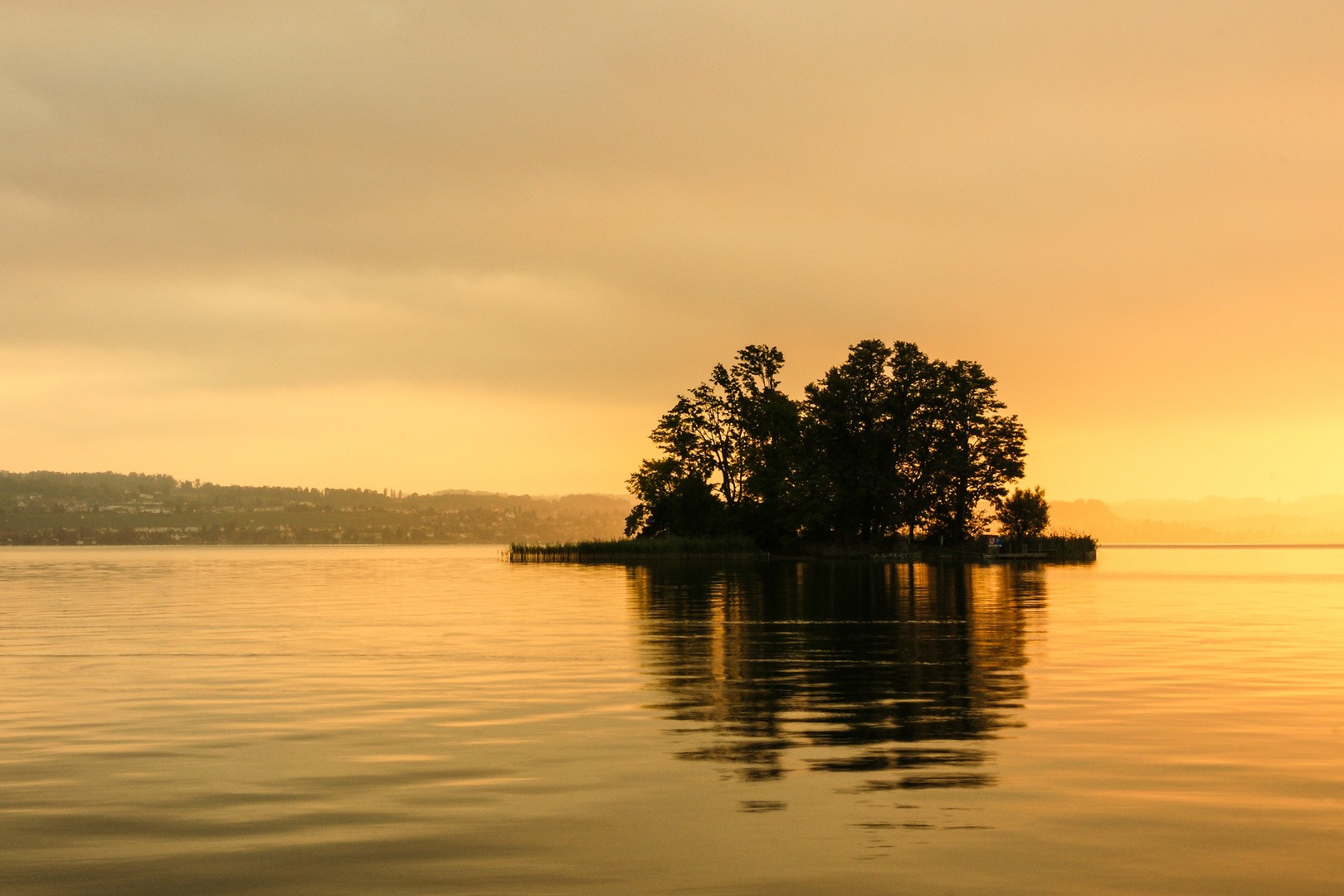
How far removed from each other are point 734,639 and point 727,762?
19.5 meters

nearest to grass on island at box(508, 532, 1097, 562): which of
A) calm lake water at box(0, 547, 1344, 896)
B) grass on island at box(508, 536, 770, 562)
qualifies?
grass on island at box(508, 536, 770, 562)

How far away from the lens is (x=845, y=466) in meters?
141

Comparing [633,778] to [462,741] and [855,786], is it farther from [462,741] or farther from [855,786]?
[462,741]

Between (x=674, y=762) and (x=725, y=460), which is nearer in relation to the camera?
(x=674, y=762)

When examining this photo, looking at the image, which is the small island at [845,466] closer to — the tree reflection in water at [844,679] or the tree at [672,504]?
the tree at [672,504]

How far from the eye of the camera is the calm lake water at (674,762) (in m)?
10.5

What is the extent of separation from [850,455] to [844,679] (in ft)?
Answer: 387

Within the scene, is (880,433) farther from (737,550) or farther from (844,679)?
(844,679)

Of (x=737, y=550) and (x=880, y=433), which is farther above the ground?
(x=880, y=433)

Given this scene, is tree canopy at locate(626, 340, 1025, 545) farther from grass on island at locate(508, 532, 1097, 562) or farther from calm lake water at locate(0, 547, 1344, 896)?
calm lake water at locate(0, 547, 1344, 896)

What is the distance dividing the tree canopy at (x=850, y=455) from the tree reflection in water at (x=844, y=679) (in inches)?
3157

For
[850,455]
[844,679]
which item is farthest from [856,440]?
[844,679]

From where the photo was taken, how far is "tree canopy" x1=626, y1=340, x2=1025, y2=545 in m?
139

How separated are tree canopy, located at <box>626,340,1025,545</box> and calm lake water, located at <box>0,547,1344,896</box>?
332ft
